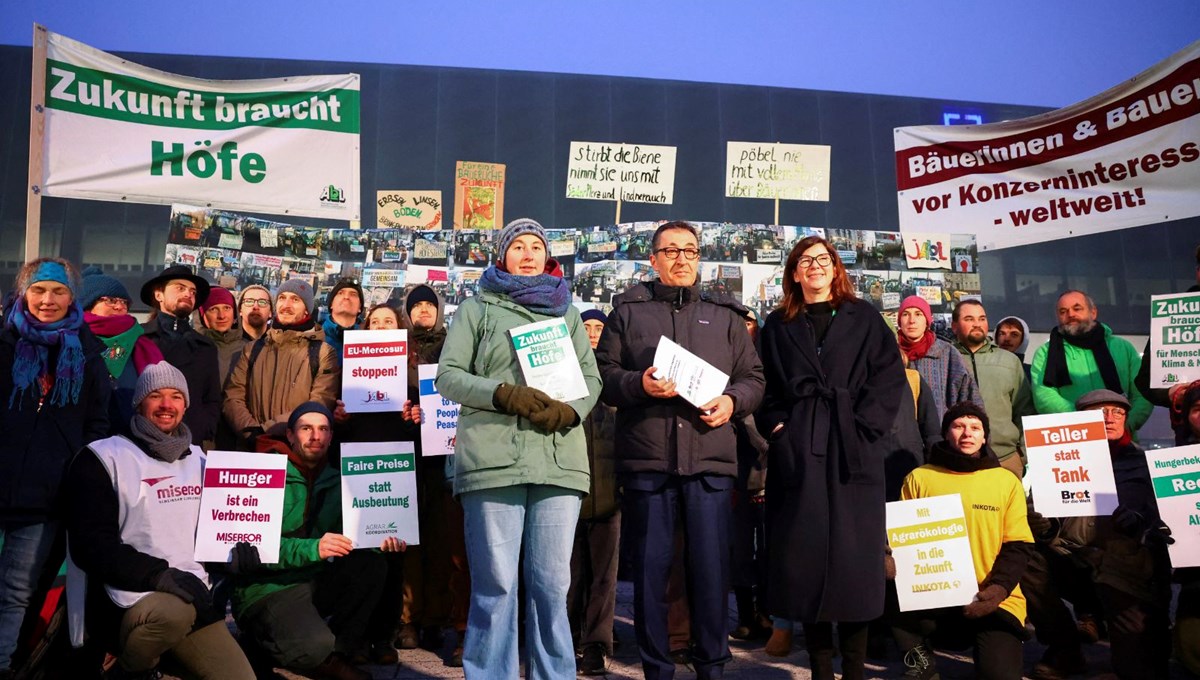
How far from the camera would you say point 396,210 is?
8.03 meters

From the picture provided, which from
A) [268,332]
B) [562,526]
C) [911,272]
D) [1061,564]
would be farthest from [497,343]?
[911,272]

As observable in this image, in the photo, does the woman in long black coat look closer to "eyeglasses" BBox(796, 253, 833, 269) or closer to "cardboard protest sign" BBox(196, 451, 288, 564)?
"eyeglasses" BBox(796, 253, 833, 269)

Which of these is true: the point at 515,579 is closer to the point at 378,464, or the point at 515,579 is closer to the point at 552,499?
the point at 552,499

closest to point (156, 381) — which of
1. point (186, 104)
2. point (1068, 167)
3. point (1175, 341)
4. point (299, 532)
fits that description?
point (299, 532)

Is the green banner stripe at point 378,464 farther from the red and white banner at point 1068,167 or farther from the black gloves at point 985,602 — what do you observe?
the red and white banner at point 1068,167

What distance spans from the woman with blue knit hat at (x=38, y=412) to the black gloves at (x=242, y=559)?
0.75 meters

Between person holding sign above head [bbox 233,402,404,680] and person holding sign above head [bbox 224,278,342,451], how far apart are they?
35 cm

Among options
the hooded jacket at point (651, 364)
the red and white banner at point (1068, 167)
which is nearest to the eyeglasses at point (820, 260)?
the hooded jacket at point (651, 364)

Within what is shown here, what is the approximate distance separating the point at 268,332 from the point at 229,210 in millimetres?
2412

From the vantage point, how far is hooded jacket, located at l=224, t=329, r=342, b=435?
4785 millimetres

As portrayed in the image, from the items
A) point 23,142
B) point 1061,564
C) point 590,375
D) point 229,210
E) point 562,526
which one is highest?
point 23,142

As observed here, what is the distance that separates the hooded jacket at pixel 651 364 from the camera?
3.77 meters

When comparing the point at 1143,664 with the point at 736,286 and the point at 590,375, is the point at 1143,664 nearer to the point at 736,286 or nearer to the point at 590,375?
the point at 590,375

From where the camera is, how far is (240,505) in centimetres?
383
